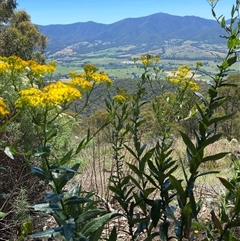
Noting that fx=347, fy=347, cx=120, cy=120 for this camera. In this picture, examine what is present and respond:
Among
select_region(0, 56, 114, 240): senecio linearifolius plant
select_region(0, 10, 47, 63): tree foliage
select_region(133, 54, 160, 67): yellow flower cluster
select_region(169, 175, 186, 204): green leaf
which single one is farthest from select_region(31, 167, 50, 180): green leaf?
select_region(0, 10, 47, 63): tree foliage

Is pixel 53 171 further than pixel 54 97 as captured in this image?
No

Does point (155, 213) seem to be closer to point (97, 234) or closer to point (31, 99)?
point (97, 234)

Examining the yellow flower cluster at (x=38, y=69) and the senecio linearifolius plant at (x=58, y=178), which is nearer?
the senecio linearifolius plant at (x=58, y=178)

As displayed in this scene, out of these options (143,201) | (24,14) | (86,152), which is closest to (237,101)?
(24,14)

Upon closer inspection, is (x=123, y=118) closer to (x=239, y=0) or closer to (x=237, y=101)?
(x=239, y=0)

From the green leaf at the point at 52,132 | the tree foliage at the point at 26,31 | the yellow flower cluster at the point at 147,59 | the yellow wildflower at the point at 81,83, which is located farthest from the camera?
the tree foliage at the point at 26,31

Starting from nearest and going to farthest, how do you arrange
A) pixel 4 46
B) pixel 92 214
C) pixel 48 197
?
pixel 48 197 → pixel 92 214 → pixel 4 46

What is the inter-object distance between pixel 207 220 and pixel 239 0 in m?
1.85

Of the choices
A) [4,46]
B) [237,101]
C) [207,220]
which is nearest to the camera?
[207,220]

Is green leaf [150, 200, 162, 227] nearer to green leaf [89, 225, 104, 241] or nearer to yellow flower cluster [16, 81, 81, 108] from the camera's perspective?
green leaf [89, 225, 104, 241]

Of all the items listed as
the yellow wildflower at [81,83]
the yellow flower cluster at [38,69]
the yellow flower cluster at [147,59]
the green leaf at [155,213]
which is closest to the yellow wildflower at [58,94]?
the yellow wildflower at [81,83]

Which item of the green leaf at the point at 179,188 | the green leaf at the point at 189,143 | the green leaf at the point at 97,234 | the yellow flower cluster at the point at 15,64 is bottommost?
the green leaf at the point at 97,234

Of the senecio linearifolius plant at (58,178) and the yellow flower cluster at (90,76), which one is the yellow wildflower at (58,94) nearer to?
the senecio linearifolius plant at (58,178)

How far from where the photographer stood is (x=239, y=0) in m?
1.12
